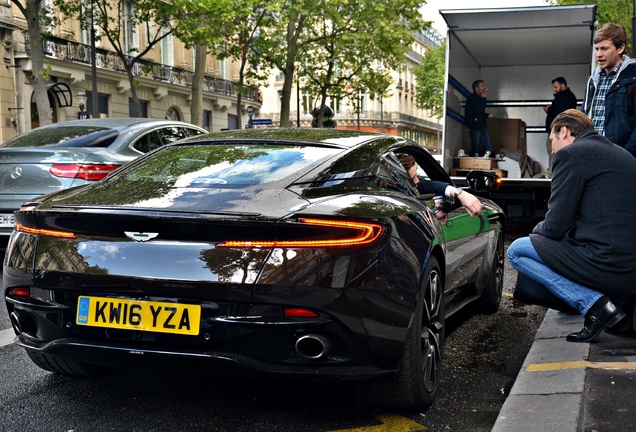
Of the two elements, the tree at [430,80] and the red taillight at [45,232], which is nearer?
the red taillight at [45,232]

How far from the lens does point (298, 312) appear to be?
3395mm

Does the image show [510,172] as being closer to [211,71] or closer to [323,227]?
[323,227]

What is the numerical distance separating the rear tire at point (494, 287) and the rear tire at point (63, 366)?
3.07 meters

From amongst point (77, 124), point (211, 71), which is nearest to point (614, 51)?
point (77, 124)

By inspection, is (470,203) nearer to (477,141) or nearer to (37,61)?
(477,141)

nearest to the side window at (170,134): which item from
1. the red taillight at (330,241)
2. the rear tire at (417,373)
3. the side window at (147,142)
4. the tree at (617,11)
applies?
the side window at (147,142)

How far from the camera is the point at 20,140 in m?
9.51

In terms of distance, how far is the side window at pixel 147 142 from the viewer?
9.42m

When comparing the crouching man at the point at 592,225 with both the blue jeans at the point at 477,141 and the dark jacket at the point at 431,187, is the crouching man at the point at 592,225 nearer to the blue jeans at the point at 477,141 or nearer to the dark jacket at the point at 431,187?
the dark jacket at the point at 431,187

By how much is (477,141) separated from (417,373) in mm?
11082

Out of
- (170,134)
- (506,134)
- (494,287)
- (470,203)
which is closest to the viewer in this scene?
(470,203)

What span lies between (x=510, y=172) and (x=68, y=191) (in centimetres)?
1041

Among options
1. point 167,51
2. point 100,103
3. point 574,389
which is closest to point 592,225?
point 574,389

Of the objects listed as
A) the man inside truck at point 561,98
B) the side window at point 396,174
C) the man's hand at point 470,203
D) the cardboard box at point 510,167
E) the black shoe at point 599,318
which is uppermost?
the man inside truck at point 561,98
